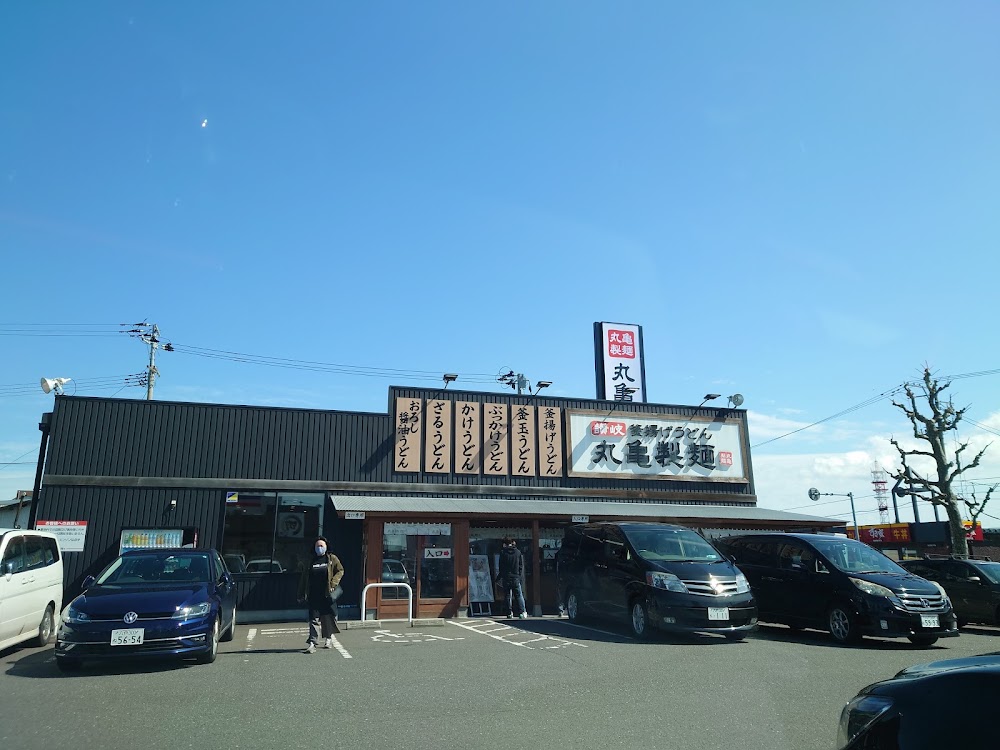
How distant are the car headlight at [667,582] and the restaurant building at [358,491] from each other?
5.92 m

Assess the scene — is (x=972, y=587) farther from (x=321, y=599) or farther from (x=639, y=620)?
(x=321, y=599)

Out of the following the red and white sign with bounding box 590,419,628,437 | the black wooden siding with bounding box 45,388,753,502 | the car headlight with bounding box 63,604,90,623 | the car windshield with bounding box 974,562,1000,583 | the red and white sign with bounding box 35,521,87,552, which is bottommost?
the car headlight with bounding box 63,604,90,623

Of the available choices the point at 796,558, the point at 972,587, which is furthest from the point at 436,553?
the point at 972,587

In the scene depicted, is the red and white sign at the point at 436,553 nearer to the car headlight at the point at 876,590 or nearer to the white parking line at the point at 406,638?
the white parking line at the point at 406,638

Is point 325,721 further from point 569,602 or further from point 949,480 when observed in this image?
point 949,480

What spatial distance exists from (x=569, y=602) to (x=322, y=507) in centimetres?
682

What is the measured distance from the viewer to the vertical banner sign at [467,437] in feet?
62.7

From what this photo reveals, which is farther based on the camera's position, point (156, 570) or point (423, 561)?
point (423, 561)

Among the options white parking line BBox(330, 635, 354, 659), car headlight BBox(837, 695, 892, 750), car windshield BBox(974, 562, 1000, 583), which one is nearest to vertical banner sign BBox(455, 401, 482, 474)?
white parking line BBox(330, 635, 354, 659)

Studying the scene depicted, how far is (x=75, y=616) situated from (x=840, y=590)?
34.7 feet

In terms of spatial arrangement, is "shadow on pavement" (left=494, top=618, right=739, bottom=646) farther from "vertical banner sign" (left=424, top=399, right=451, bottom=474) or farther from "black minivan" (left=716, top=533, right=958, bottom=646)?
"vertical banner sign" (left=424, top=399, right=451, bottom=474)

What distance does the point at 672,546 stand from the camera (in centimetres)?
1205

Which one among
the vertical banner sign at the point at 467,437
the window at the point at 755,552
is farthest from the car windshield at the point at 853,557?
the vertical banner sign at the point at 467,437

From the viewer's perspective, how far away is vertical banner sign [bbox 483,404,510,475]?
Answer: 19359 millimetres
